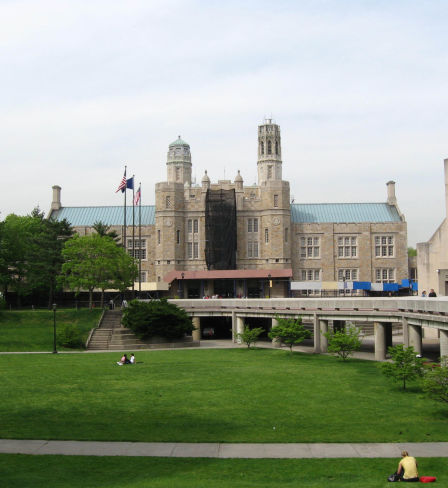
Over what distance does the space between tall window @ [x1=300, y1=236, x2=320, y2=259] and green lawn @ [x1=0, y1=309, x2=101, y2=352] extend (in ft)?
103

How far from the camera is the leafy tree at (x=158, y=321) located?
5416cm

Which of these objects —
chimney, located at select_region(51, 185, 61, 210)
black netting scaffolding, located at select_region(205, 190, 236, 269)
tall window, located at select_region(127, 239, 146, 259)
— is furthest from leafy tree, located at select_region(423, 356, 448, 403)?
chimney, located at select_region(51, 185, 61, 210)

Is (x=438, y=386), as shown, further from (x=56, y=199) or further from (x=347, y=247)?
(x=56, y=199)

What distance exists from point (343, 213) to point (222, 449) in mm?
73588

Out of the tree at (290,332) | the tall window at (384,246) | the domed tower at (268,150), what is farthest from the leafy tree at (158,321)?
the domed tower at (268,150)

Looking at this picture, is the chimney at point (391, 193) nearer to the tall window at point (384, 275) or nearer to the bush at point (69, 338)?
the tall window at point (384, 275)

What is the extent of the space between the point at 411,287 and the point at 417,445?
64.6m

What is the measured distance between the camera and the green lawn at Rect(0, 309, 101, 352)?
174 ft

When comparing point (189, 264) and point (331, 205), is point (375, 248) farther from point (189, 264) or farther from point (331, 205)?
point (189, 264)

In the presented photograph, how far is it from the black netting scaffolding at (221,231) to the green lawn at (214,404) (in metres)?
40.8

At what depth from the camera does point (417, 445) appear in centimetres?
2070

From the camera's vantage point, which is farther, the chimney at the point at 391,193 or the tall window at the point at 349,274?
the chimney at the point at 391,193

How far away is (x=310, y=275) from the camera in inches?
3359

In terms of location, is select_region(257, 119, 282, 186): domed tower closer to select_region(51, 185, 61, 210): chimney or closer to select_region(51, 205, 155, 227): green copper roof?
select_region(51, 205, 155, 227): green copper roof
